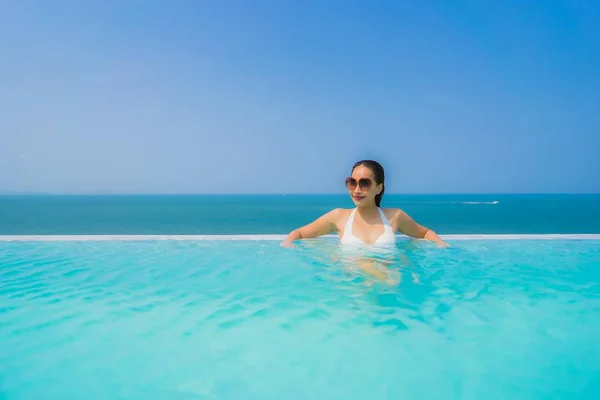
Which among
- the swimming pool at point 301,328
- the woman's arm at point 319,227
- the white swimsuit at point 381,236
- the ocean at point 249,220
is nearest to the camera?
the swimming pool at point 301,328

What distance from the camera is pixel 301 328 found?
2.30 metres

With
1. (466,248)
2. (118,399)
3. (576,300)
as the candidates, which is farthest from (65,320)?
(466,248)

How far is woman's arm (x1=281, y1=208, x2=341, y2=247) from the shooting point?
14.1ft

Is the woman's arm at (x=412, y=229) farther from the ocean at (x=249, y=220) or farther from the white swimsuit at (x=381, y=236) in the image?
the ocean at (x=249, y=220)

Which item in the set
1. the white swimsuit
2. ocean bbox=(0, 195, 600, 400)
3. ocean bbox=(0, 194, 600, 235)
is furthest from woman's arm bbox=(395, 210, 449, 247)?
ocean bbox=(0, 194, 600, 235)

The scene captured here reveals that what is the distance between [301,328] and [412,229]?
2612 mm

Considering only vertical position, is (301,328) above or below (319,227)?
below

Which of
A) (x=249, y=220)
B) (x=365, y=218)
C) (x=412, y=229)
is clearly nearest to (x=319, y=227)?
(x=365, y=218)

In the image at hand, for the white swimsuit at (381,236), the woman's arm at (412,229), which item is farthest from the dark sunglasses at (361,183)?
the woman's arm at (412,229)

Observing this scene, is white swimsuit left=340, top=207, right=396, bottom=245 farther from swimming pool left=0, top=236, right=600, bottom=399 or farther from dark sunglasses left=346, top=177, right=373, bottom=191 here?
dark sunglasses left=346, top=177, right=373, bottom=191

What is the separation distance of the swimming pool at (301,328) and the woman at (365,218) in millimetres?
252

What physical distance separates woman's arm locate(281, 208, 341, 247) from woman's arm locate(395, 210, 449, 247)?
70 cm

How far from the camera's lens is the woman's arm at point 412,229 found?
4.31m

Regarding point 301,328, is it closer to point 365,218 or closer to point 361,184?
point 361,184
